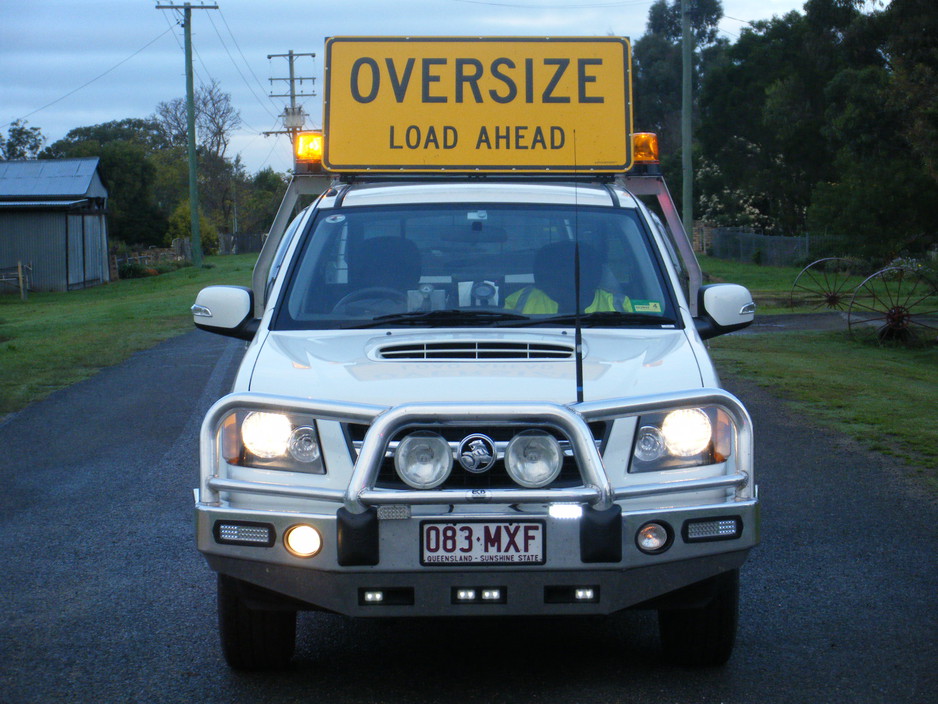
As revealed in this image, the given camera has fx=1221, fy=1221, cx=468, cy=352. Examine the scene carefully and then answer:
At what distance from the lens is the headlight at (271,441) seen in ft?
13.3

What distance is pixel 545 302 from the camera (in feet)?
17.2

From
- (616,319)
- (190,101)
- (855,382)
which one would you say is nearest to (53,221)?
(190,101)

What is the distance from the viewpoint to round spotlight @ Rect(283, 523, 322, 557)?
3891mm

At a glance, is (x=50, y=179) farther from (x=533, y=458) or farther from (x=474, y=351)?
(x=533, y=458)

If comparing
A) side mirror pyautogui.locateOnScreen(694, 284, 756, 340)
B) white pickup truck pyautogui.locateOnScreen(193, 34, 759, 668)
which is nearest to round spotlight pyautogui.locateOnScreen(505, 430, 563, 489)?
white pickup truck pyautogui.locateOnScreen(193, 34, 759, 668)

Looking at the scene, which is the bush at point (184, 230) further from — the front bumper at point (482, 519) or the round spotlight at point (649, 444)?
the round spotlight at point (649, 444)

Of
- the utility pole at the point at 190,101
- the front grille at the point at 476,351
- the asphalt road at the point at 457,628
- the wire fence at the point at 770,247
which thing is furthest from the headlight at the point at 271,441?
the utility pole at the point at 190,101

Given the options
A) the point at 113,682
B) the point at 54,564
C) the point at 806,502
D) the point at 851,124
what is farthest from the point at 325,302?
the point at 851,124

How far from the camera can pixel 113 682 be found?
4461 mm

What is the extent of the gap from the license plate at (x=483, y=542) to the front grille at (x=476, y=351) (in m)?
0.83

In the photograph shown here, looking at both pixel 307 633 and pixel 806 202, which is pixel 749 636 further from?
pixel 806 202

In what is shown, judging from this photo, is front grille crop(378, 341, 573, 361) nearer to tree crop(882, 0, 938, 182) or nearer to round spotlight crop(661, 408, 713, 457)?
round spotlight crop(661, 408, 713, 457)

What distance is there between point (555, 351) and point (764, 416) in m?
6.68

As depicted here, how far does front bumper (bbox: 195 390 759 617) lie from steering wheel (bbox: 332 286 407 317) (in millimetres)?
1220
